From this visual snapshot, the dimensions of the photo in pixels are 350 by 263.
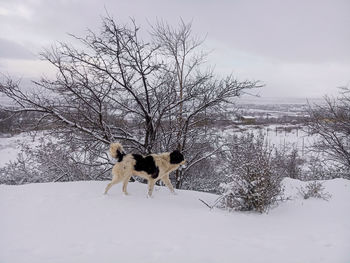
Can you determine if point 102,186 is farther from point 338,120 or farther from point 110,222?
point 338,120

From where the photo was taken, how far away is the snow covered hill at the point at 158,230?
314cm

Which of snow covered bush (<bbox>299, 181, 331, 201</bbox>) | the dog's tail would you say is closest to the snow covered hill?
snow covered bush (<bbox>299, 181, 331, 201</bbox>)

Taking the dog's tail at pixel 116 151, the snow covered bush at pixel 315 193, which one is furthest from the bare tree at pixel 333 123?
the dog's tail at pixel 116 151

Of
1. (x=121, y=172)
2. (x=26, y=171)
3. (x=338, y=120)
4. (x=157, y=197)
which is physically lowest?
(x=26, y=171)

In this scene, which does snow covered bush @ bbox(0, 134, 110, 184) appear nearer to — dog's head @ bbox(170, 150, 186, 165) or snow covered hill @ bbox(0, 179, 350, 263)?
dog's head @ bbox(170, 150, 186, 165)

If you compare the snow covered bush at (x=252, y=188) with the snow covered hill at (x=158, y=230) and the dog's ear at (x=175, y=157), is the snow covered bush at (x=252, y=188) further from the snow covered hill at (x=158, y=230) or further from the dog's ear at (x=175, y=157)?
the dog's ear at (x=175, y=157)

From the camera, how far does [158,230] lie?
3904 millimetres

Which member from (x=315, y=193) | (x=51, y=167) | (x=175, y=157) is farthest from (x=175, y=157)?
Answer: (x=51, y=167)

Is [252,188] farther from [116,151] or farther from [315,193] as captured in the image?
[116,151]

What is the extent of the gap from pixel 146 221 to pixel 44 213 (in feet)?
5.95

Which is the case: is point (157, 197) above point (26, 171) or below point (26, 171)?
above

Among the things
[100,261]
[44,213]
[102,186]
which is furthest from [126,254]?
[102,186]

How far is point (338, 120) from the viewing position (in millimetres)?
12766

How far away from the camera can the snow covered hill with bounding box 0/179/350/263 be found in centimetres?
314
